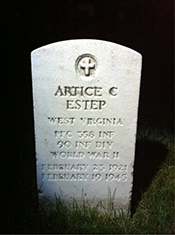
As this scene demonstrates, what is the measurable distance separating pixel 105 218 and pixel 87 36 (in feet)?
12.4

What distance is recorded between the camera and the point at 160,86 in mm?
5172

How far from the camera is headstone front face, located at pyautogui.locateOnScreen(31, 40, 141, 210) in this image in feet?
5.98

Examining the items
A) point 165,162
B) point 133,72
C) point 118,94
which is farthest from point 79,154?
point 165,162

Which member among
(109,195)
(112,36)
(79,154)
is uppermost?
(112,36)

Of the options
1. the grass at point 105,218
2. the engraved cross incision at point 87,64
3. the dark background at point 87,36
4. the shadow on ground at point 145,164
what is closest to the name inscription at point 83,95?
the engraved cross incision at point 87,64

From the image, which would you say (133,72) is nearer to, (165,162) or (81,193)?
(81,193)

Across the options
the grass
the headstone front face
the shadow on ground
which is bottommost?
the grass

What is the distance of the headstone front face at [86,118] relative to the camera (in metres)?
1.82

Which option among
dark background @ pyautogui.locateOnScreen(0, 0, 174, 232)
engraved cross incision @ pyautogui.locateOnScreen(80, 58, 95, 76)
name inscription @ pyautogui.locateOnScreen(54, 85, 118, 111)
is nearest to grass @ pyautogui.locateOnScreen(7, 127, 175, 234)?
name inscription @ pyautogui.locateOnScreen(54, 85, 118, 111)

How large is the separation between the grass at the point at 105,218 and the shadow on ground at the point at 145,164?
11 centimetres

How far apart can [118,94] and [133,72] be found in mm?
190

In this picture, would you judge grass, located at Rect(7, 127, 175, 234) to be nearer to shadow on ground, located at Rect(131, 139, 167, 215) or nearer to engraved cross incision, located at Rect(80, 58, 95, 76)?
shadow on ground, located at Rect(131, 139, 167, 215)

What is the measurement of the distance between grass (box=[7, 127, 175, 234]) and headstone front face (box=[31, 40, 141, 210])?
100mm

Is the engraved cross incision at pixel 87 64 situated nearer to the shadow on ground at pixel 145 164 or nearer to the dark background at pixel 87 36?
the shadow on ground at pixel 145 164
